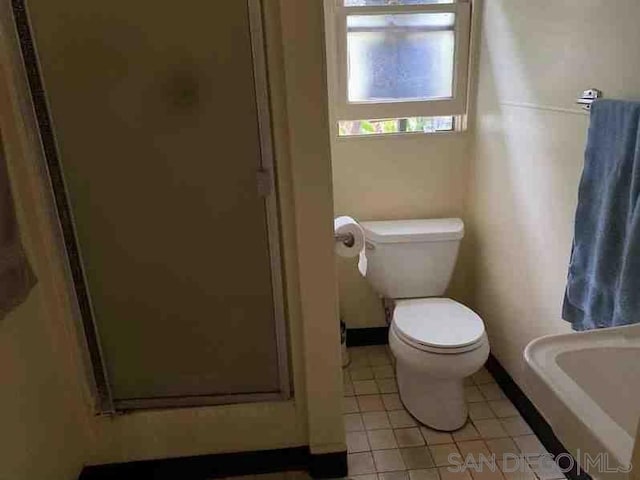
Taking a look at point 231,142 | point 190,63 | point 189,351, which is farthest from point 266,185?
point 189,351

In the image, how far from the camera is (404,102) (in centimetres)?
221

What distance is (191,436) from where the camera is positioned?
5.60 ft

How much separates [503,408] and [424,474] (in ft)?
1.80

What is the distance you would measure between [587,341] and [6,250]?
1.32 metres

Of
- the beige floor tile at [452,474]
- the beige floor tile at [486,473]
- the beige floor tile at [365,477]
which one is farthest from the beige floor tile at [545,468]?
the beige floor tile at [365,477]

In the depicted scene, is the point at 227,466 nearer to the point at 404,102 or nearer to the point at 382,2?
the point at 404,102

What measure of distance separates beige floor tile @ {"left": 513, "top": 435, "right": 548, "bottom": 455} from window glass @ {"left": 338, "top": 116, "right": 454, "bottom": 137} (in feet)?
4.52

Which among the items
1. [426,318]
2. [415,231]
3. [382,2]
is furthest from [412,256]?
[382,2]

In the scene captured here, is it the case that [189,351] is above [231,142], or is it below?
below

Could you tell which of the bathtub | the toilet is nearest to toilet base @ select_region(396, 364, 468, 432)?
the toilet

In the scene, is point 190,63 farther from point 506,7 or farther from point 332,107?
point 506,7

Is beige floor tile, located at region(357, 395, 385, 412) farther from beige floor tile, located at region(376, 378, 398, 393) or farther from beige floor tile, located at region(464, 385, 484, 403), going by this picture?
beige floor tile, located at region(464, 385, 484, 403)

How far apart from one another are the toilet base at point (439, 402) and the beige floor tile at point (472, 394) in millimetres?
135

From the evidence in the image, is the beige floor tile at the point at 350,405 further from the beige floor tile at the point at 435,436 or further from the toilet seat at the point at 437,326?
the toilet seat at the point at 437,326
